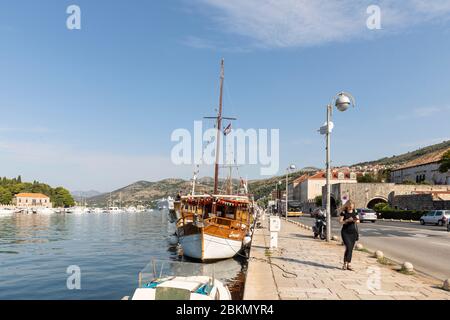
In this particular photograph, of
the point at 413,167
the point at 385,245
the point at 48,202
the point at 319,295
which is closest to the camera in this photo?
the point at 319,295

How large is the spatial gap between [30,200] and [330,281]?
17009 centimetres

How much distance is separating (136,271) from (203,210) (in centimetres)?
535

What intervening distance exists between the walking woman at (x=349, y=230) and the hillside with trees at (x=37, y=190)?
163 meters

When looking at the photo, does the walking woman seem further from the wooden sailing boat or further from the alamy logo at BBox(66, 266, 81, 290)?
the alamy logo at BBox(66, 266, 81, 290)

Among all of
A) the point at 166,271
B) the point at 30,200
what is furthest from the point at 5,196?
the point at 166,271

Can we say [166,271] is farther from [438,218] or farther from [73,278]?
[438,218]

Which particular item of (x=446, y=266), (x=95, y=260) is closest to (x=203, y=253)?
(x=95, y=260)

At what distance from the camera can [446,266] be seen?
484 inches

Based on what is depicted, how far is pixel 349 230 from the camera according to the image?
10570mm

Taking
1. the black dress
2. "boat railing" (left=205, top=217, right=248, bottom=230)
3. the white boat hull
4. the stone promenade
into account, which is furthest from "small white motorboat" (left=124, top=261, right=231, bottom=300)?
"boat railing" (left=205, top=217, right=248, bottom=230)

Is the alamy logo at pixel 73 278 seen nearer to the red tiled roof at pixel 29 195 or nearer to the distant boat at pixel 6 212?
the distant boat at pixel 6 212

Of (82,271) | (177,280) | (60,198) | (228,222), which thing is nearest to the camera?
(177,280)

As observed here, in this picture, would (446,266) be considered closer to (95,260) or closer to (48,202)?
(95,260)

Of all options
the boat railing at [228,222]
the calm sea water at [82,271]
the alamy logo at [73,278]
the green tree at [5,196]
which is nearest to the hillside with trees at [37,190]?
the green tree at [5,196]
